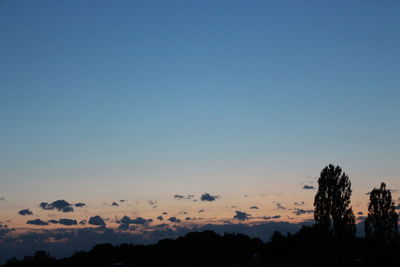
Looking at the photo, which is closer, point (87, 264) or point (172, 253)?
point (87, 264)

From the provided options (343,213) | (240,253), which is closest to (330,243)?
Answer: (343,213)

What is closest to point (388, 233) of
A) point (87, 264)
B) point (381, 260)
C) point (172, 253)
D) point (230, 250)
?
point (381, 260)

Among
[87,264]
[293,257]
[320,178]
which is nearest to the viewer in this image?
[320,178]

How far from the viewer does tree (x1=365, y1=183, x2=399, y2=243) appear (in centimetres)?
8812

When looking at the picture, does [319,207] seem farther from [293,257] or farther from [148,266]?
[148,266]

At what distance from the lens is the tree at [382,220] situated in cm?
8812

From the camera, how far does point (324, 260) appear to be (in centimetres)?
8675

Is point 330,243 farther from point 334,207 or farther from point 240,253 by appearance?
point 240,253

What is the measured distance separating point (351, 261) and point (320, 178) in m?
14.4

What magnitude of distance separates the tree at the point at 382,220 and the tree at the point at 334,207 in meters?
8.61

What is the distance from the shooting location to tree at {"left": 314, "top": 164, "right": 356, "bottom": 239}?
82125 mm

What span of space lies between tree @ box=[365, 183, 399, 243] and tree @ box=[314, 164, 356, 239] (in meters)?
8.61

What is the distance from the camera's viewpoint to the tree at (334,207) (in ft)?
269

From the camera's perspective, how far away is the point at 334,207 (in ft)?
270
